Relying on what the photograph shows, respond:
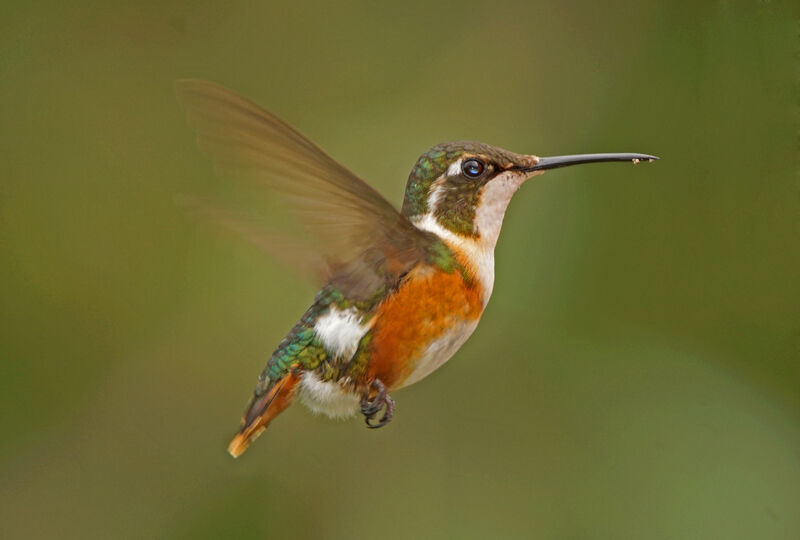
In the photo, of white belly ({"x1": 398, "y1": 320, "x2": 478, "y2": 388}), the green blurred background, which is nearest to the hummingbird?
white belly ({"x1": 398, "y1": 320, "x2": 478, "y2": 388})

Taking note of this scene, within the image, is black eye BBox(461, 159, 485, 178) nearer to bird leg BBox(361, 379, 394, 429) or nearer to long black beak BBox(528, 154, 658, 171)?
long black beak BBox(528, 154, 658, 171)

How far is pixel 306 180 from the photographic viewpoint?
A: 49 centimetres

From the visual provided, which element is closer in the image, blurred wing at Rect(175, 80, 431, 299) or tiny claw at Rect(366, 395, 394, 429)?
blurred wing at Rect(175, 80, 431, 299)

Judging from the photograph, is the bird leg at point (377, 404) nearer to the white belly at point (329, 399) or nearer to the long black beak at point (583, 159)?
the white belly at point (329, 399)

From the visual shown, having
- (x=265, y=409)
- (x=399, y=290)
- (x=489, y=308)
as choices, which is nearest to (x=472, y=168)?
(x=399, y=290)

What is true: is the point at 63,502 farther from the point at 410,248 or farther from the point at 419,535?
the point at 410,248

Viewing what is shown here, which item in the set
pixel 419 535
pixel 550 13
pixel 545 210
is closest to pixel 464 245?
pixel 545 210

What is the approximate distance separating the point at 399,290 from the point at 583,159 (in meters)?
0.16

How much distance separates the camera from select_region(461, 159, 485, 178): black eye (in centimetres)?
64

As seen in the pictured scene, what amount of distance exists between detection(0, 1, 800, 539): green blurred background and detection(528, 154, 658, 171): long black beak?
613 millimetres

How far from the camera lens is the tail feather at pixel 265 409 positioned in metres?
0.65

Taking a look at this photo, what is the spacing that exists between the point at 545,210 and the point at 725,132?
297 millimetres

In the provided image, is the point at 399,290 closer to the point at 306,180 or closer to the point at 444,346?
A: the point at 444,346

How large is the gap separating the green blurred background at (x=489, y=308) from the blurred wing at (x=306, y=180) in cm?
64
